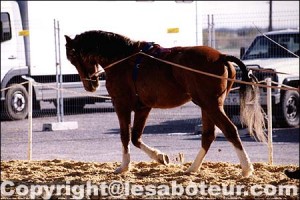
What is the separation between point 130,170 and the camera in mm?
10219

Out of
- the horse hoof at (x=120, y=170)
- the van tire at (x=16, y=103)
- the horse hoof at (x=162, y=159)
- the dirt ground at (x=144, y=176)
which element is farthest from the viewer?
the van tire at (x=16, y=103)

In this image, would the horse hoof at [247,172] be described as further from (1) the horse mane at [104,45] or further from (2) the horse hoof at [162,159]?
(1) the horse mane at [104,45]

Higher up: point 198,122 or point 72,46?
point 72,46

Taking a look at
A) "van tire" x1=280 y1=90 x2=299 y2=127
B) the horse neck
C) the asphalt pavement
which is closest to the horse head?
the horse neck

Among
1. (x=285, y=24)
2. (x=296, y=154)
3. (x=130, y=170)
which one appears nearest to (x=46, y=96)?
(x=285, y=24)

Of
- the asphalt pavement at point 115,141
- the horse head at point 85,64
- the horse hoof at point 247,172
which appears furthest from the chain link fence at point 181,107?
the horse hoof at point 247,172

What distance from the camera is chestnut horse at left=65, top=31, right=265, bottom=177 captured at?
917 cm

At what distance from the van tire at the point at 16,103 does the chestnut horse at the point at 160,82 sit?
10.4 m

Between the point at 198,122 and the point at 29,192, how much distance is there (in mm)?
10136

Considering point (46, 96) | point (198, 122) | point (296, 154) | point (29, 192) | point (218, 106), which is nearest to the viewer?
point (29, 192)

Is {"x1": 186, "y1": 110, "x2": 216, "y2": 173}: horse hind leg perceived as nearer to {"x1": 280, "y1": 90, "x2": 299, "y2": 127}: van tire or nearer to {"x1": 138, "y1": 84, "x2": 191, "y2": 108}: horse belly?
{"x1": 138, "y1": 84, "x2": 191, "y2": 108}: horse belly

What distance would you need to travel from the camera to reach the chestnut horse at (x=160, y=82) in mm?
9172

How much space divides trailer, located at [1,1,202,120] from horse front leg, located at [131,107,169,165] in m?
9.48

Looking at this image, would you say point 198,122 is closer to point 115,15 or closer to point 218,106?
point 115,15
